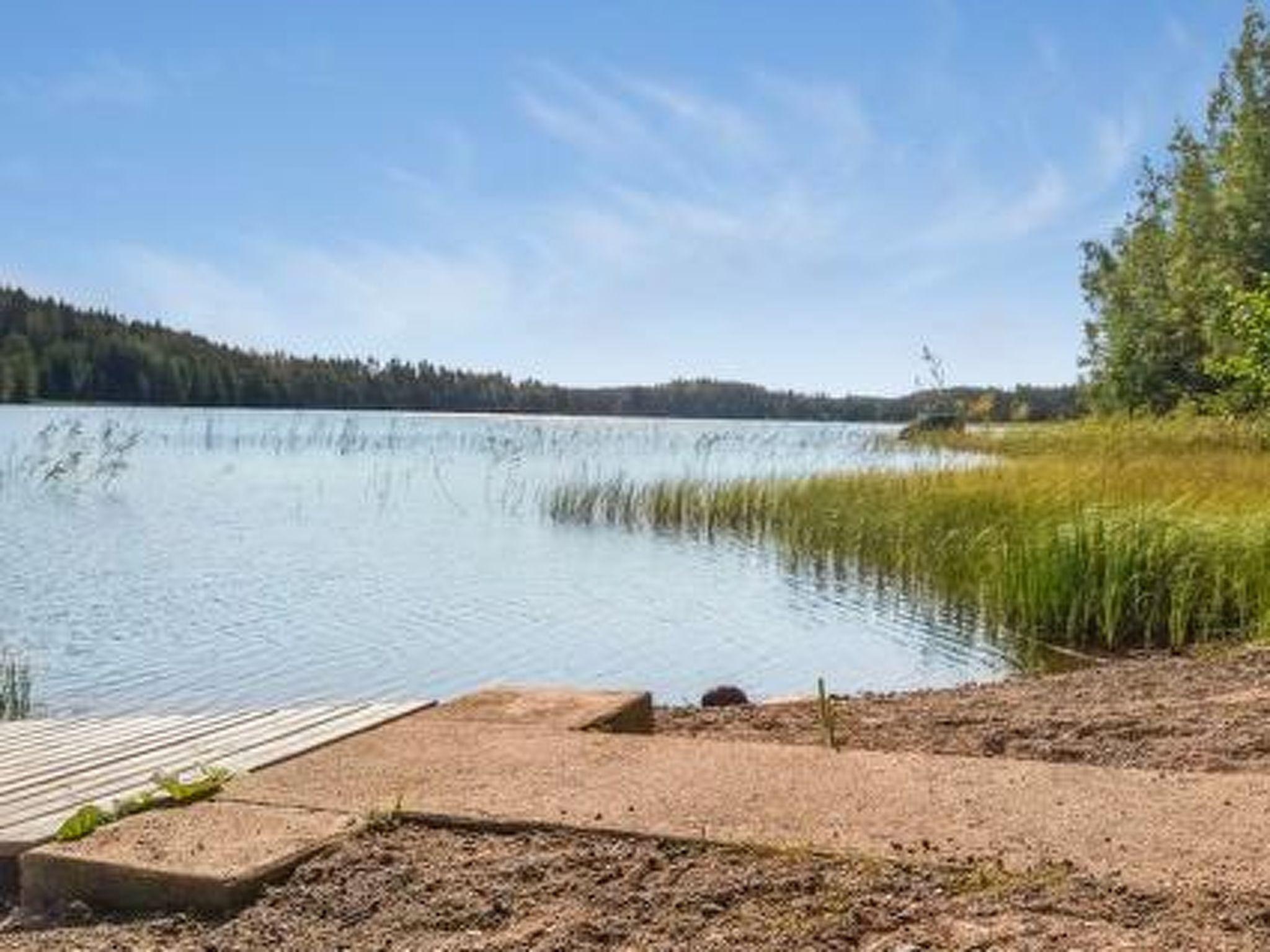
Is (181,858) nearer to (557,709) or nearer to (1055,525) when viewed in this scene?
(557,709)

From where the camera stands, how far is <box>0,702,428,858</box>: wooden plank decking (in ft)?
13.2

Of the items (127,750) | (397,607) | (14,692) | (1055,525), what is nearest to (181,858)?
(127,750)

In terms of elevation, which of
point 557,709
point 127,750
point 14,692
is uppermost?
→ point 557,709

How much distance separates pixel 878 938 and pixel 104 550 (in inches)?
614

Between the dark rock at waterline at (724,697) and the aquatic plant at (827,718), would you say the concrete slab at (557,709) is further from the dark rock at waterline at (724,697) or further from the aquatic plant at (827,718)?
the dark rock at waterline at (724,697)

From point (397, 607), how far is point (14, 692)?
5.13 m

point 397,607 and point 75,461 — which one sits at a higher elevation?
point 75,461

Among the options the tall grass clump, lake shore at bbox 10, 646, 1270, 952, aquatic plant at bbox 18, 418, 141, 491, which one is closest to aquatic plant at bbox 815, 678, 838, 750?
lake shore at bbox 10, 646, 1270, 952

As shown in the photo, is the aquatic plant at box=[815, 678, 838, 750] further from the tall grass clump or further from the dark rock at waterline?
the tall grass clump

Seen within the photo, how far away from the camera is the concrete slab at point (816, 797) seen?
3273mm

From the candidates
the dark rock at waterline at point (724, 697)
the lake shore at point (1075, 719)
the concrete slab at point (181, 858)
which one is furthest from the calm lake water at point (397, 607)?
the concrete slab at point (181, 858)

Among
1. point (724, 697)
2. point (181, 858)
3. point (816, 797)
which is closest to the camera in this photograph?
point (181, 858)

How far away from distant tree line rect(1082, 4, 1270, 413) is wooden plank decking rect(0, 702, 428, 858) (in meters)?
16.5

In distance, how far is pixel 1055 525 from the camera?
11.5m
